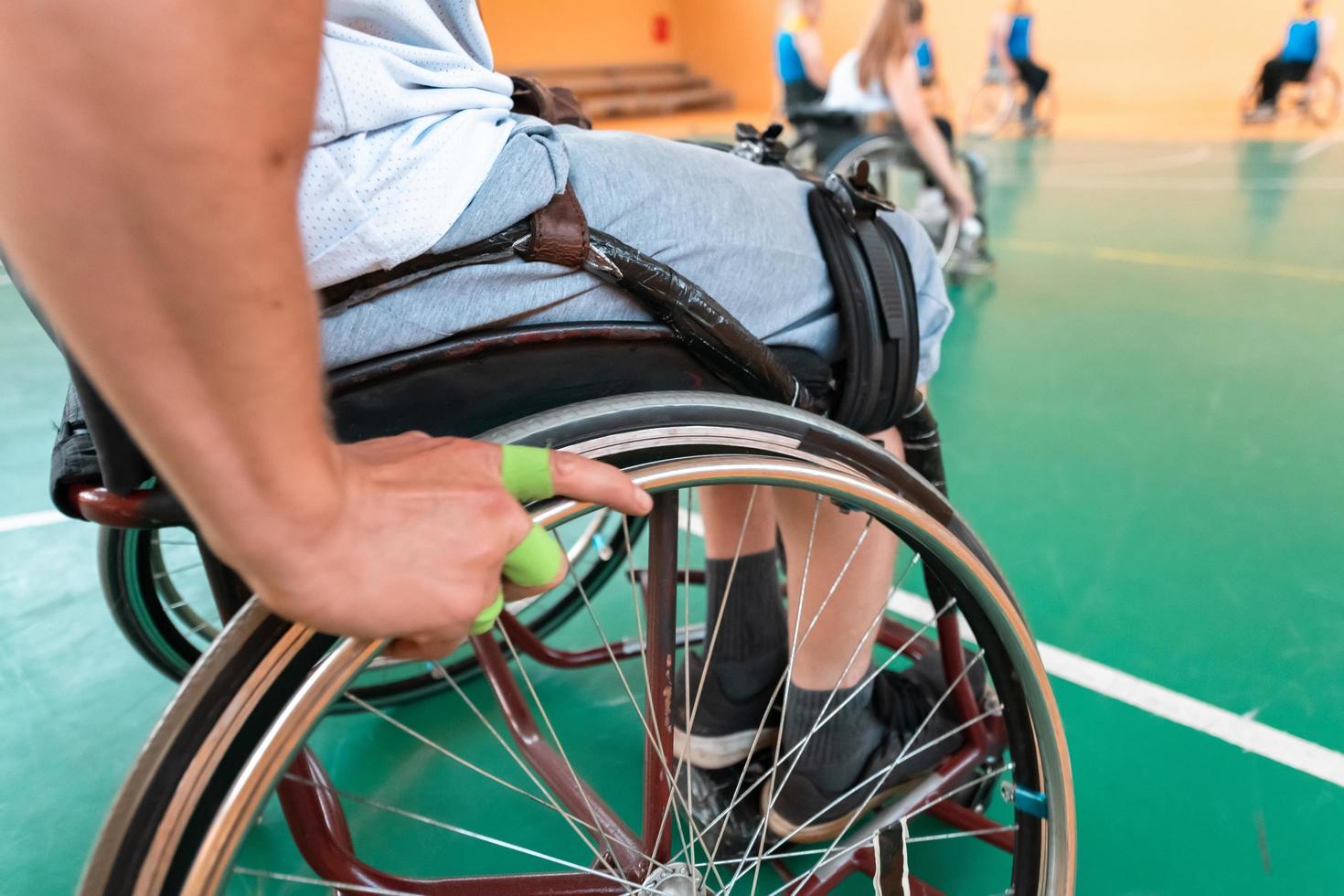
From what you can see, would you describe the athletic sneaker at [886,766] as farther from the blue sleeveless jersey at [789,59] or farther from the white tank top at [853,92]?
the blue sleeveless jersey at [789,59]

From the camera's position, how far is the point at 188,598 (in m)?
1.31

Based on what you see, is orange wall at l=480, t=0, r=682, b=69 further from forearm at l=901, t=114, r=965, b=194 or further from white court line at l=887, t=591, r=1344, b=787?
white court line at l=887, t=591, r=1344, b=787

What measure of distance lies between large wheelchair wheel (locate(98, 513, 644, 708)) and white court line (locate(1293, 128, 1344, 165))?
5.63 meters

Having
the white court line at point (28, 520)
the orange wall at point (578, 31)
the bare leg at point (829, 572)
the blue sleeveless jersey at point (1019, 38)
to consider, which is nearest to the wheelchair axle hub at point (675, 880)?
the bare leg at point (829, 572)

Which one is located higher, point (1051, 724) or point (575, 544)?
point (1051, 724)

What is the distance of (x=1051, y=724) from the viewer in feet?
2.43

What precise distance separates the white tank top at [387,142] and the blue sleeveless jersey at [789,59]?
3.72m

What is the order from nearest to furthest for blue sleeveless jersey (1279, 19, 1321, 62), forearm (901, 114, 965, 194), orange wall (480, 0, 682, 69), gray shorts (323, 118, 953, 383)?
1. gray shorts (323, 118, 953, 383)
2. forearm (901, 114, 965, 194)
3. blue sleeveless jersey (1279, 19, 1321, 62)
4. orange wall (480, 0, 682, 69)

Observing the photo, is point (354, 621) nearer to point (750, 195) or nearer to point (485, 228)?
point (485, 228)

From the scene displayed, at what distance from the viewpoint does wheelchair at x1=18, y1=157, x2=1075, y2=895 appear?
1.48ft

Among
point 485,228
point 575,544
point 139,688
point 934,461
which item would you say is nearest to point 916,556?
point 934,461

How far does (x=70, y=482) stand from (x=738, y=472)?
420 millimetres

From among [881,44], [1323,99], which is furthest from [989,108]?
[881,44]

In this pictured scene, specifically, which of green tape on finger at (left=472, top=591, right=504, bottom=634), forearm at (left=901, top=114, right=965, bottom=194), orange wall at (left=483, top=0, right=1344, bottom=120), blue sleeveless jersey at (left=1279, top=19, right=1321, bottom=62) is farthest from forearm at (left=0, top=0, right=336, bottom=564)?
orange wall at (left=483, top=0, right=1344, bottom=120)
